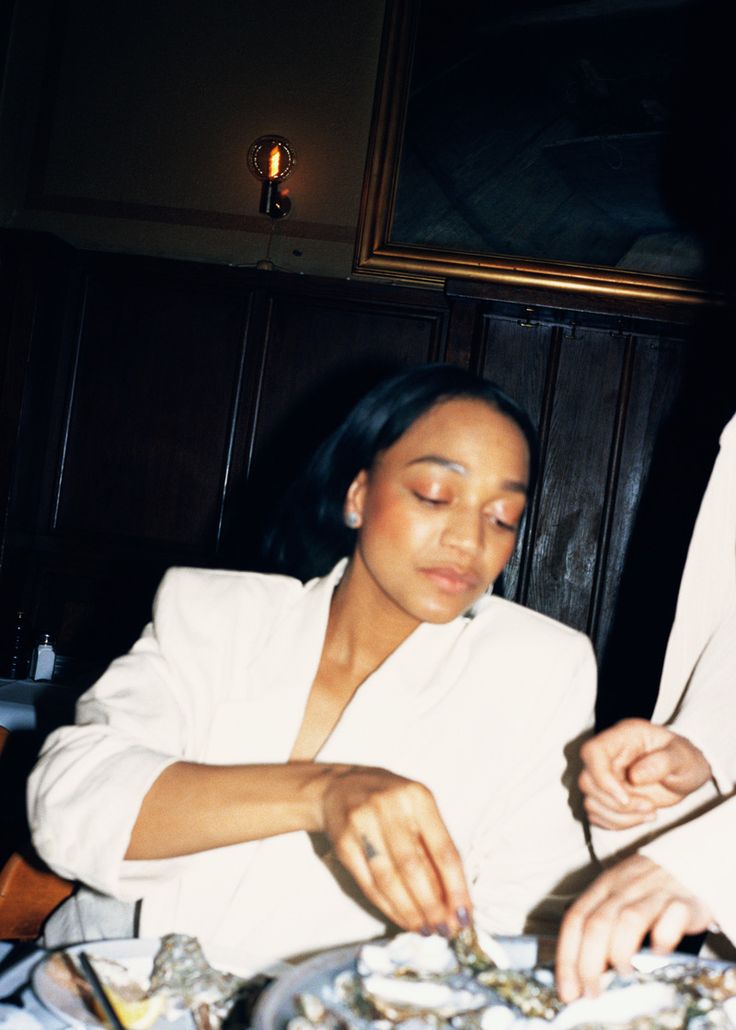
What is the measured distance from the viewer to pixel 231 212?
16.0 ft

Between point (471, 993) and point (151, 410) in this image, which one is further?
point (151, 410)

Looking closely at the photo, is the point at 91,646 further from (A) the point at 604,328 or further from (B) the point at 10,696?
(A) the point at 604,328

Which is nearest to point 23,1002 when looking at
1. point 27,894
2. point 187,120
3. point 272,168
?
point 27,894

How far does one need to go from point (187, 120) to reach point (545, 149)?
5.44 feet

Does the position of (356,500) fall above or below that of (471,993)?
above

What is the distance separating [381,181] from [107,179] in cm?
130

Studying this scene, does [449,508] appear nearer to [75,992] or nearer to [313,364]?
[75,992]

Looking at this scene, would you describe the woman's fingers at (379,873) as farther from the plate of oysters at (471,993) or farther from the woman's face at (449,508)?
the woman's face at (449,508)

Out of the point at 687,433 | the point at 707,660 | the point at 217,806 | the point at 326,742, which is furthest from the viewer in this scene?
the point at 687,433

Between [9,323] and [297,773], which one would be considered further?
[9,323]

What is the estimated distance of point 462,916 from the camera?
86 centimetres

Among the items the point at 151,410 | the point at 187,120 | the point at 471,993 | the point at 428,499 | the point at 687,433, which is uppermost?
the point at 187,120

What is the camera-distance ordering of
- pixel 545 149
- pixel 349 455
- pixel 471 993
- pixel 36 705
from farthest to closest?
pixel 545 149 < pixel 36 705 < pixel 349 455 < pixel 471 993

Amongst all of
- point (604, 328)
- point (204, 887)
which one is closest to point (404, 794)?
point (204, 887)
